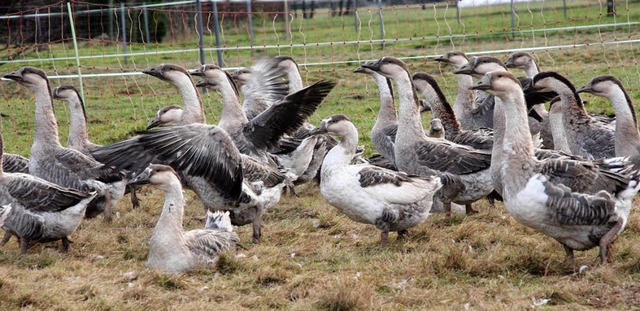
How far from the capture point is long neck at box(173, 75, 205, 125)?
9734 mm

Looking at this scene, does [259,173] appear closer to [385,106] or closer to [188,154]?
[188,154]

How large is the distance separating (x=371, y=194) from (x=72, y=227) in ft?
9.31

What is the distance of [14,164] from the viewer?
390 inches

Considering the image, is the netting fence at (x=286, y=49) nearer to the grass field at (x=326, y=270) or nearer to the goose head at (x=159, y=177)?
the grass field at (x=326, y=270)

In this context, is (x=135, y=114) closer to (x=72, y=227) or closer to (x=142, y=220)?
(x=142, y=220)

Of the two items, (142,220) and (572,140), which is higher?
(572,140)

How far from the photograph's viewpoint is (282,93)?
40.0 ft

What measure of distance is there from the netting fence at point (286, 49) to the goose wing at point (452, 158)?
5.33m

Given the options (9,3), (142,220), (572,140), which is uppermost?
(9,3)

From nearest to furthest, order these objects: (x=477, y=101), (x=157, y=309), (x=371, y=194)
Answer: (x=157, y=309) → (x=371, y=194) → (x=477, y=101)

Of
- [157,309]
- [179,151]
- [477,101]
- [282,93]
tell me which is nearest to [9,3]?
[282,93]

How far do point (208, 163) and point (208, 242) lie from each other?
3.62ft

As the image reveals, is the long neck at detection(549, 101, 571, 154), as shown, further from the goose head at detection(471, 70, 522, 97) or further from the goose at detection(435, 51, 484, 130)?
the goose head at detection(471, 70, 522, 97)

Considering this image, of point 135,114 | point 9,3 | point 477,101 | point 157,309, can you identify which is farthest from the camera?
point 9,3
